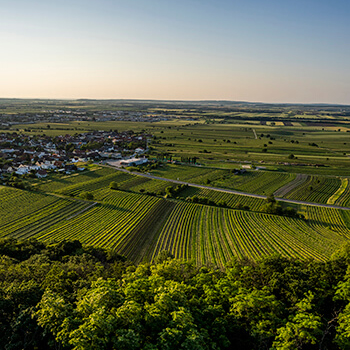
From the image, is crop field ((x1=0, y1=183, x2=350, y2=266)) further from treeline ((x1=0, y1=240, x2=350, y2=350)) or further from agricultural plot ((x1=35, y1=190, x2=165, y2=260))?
treeline ((x1=0, y1=240, x2=350, y2=350))

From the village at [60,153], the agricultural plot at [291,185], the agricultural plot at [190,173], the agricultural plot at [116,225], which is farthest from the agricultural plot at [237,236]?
the village at [60,153]

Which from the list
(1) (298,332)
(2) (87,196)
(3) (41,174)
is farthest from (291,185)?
(3) (41,174)

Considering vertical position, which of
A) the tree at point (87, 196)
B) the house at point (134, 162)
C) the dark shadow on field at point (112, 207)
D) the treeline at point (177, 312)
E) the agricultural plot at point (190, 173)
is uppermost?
the treeline at point (177, 312)

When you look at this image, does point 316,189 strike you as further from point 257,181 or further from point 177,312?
point 177,312

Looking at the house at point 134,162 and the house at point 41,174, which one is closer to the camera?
the house at point 41,174

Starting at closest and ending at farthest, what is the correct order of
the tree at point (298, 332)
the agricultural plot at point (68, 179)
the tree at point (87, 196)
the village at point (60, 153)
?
the tree at point (298, 332)
the tree at point (87, 196)
the agricultural plot at point (68, 179)
the village at point (60, 153)

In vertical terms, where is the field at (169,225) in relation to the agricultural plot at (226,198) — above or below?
below

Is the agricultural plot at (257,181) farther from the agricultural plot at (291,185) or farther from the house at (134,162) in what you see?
the house at (134,162)
